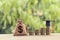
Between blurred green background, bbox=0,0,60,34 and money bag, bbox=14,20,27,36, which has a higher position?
blurred green background, bbox=0,0,60,34

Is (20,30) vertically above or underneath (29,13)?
underneath

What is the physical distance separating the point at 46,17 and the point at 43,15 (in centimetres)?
5

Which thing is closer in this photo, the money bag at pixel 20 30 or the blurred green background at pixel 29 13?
the money bag at pixel 20 30

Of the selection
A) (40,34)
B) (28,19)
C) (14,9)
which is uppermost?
(14,9)

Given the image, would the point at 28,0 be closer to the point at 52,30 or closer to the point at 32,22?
the point at 32,22

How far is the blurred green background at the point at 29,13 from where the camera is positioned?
1.97 metres

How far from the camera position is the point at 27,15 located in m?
2.00

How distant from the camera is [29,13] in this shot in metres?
2.00

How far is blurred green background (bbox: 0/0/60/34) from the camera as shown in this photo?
197 cm

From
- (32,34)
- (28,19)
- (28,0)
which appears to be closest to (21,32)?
(32,34)

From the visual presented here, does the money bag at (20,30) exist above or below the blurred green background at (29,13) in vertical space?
below

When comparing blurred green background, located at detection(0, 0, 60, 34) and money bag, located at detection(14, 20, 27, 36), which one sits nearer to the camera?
money bag, located at detection(14, 20, 27, 36)

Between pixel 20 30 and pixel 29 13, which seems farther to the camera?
pixel 29 13

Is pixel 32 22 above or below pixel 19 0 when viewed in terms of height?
below
